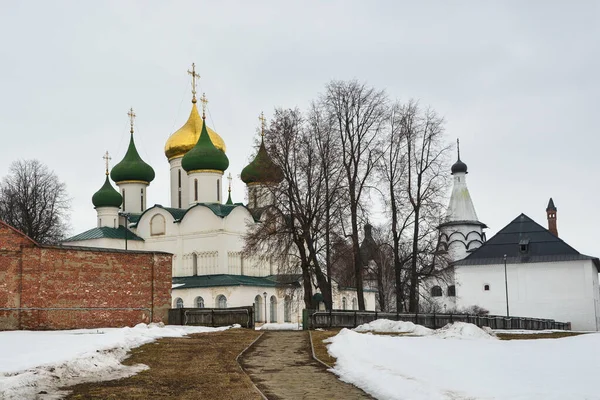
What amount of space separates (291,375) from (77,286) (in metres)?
16.9

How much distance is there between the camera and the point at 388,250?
4103 centimetres

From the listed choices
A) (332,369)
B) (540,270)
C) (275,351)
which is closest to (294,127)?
(275,351)

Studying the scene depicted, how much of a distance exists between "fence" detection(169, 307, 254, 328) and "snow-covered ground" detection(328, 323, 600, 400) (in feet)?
29.6

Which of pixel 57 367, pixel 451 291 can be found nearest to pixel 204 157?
pixel 451 291

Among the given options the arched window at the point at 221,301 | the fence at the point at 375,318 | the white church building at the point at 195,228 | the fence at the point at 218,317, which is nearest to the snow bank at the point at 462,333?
the fence at the point at 375,318

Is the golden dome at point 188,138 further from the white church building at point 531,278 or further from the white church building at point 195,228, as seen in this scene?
the white church building at point 531,278

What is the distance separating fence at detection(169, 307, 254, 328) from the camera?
27031 mm

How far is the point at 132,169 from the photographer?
55.7m

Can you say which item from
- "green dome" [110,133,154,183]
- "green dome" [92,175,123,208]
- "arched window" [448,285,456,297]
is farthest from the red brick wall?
"arched window" [448,285,456,297]

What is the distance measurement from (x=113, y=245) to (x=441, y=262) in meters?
25.9

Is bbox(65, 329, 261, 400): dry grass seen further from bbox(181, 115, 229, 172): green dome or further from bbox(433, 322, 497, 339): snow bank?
bbox(181, 115, 229, 172): green dome

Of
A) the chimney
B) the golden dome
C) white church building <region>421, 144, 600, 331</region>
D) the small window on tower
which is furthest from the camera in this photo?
the chimney

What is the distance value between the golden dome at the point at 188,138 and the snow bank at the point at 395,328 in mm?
31910

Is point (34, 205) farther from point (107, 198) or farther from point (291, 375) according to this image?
point (291, 375)
